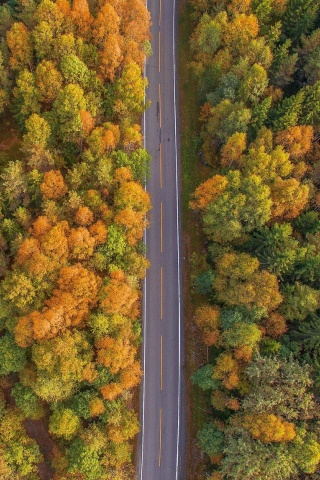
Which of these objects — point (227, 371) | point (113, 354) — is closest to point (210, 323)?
point (227, 371)

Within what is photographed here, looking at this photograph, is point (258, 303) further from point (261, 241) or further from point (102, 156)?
point (102, 156)

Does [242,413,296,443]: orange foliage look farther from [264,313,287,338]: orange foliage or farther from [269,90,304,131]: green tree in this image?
[269,90,304,131]: green tree

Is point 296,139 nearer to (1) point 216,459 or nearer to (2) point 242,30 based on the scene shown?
(2) point 242,30

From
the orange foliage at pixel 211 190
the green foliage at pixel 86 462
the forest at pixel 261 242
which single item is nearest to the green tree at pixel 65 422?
the green foliage at pixel 86 462

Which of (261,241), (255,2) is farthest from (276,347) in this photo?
(255,2)

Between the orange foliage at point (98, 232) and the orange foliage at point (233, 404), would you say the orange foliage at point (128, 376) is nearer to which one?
the orange foliage at point (233, 404)

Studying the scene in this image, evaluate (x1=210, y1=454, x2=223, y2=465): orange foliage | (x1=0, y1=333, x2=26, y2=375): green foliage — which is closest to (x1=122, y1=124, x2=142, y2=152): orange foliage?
(x1=0, y1=333, x2=26, y2=375): green foliage
